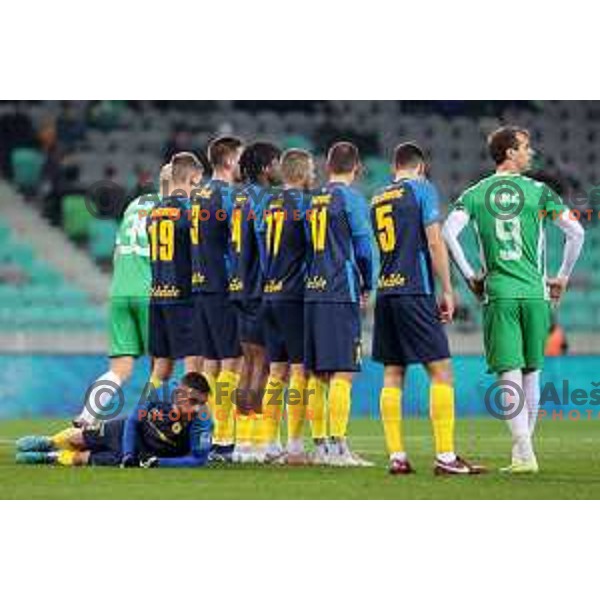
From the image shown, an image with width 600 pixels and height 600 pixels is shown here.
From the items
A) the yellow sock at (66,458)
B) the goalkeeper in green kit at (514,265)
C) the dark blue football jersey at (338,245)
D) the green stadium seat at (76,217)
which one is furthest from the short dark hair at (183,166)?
the green stadium seat at (76,217)

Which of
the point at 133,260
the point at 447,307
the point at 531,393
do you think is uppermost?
the point at 133,260

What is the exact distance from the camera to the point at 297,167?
41.7 ft

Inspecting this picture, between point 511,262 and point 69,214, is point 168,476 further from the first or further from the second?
point 69,214

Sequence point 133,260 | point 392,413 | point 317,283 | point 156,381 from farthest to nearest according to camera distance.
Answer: point 133,260 → point 156,381 → point 317,283 → point 392,413

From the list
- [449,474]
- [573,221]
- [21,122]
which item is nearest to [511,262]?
[573,221]

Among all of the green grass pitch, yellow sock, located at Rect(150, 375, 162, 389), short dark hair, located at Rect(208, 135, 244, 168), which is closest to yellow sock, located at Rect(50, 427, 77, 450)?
the green grass pitch

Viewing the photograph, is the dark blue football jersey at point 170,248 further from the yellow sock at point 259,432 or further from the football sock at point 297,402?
the football sock at point 297,402

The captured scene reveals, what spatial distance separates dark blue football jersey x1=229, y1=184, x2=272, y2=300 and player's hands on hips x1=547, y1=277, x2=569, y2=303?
2040 mm

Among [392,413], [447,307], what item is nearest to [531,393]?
[392,413]

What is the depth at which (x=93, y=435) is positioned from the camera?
1284 centimetres

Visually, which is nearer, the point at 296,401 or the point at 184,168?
the point at 296,401

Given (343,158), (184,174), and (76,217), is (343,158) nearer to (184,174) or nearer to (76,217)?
(184,174)

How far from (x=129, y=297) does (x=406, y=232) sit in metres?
3.27

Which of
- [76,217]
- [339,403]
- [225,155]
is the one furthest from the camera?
[76,217]
